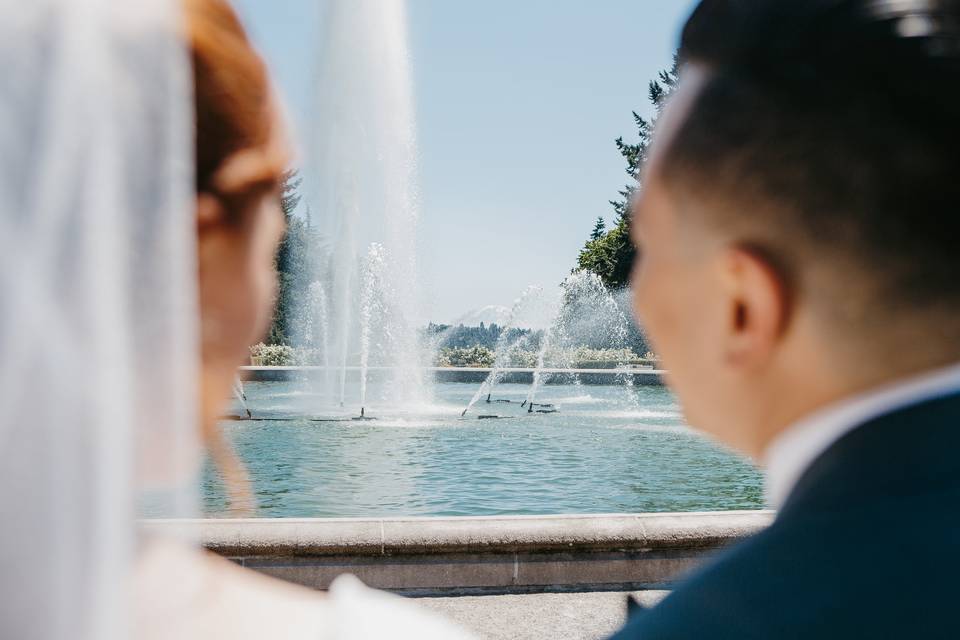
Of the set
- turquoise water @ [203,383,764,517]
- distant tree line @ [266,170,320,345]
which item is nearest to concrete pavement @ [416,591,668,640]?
turquoise water @ [203,383,764,517]

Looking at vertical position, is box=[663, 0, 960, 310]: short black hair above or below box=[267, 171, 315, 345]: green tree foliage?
below

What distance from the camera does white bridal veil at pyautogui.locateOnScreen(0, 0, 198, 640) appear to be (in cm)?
92

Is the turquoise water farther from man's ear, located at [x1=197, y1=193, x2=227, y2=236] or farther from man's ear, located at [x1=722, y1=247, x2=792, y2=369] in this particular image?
man's ear, located at [x1=722, y1=247, x2=792, y2=369]

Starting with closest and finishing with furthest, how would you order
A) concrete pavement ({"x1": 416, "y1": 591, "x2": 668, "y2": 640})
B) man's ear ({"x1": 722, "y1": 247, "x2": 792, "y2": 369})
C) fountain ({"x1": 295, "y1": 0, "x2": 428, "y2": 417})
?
man's ear ({"x1": 722, "y1": 247, "x2": 792, "y2": 369}) → concrete pavement ({"x1": 416, "y1": 591, "x2": 668, "y2": 640}) → fountain ({"x1": 295, "y1": 0, "x2": 428, "y2": 417})

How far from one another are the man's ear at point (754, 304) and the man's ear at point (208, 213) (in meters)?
0.49

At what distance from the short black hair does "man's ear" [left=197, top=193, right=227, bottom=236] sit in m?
Answer: 0.48

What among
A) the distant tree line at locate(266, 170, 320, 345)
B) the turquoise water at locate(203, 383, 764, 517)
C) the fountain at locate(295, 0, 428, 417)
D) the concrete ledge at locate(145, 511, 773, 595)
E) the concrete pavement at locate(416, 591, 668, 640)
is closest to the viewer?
the concrete pavement at locate(416, 591, 668, 640)

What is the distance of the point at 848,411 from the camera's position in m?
0.85

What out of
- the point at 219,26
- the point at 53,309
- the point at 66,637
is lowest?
the point at 66,637

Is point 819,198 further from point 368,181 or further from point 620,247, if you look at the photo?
point 620,247

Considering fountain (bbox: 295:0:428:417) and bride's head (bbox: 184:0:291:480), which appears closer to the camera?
bride's head (bbox: 184:0:291:480)

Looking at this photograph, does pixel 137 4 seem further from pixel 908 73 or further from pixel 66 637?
pixel 908 73

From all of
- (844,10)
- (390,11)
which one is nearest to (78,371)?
(844,10)

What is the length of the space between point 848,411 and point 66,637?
2.46 ft
